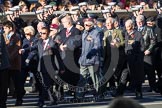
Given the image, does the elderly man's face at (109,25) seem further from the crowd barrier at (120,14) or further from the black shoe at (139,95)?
the crowd barrier at (120,14)

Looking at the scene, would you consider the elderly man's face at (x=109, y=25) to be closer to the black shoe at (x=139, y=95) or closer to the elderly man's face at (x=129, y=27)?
the elderly man's face at (x=129, y=27)

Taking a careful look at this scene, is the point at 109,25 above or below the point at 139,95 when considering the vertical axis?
above

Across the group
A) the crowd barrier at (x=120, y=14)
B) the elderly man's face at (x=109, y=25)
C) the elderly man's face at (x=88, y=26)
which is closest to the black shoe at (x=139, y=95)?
the elderly man's face at (x=109, y=25)

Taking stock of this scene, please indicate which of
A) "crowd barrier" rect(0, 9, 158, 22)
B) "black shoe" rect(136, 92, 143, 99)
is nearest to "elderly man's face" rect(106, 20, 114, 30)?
"black shoe" rect(136, 92, 143, 99)

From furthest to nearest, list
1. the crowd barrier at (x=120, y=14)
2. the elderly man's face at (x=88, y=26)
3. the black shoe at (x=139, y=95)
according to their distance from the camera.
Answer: the crowd barrier at (x=120, y=14) → the black shoe at (x=139, y=95) → the elderly man's face at (x=88, y=26)

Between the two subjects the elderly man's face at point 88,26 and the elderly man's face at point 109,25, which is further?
the elderly man's face at point 109,25

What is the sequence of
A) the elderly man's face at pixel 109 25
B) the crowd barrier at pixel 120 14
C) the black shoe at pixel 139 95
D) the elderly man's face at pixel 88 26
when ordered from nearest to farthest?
the elderly man's face at pixel 88 26
the elderly man's face at pixel 109 25
the black shoe at pixel 139 95
the crowd barrier at pixel 120 14

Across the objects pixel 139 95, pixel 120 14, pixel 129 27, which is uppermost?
pixel 120 14

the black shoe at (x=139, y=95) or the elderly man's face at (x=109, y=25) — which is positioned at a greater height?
the elderly man's face at (x=109, y=25)

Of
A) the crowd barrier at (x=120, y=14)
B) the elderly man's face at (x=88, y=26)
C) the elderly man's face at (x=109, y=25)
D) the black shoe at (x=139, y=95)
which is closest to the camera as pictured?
the elderly man's face at (x=88, y=26)

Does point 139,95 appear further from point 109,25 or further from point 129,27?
point 109,25

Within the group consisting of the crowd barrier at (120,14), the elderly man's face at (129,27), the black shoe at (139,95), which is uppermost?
the crowd barrier at (120,14)

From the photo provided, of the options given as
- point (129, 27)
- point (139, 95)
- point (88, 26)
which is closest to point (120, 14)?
point (129, 27)

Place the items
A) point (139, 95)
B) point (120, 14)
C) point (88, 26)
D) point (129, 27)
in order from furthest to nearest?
point (120, 14) < point (139, 95) < point (129, 27) < point (88, 26)
